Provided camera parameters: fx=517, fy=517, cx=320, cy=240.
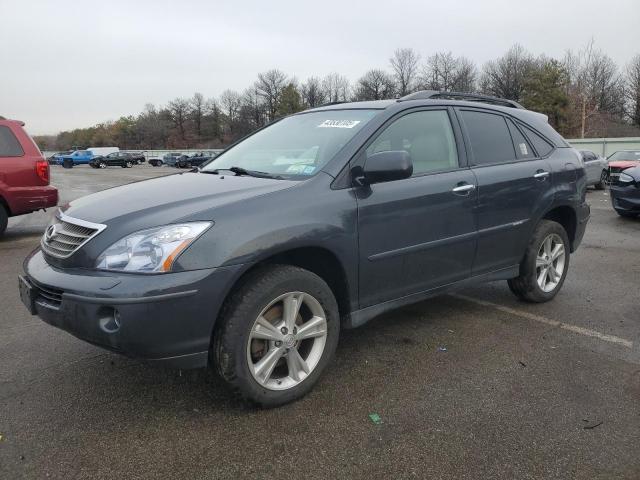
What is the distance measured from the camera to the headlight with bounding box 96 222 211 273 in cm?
251

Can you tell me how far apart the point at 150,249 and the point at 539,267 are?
3561 millimetres

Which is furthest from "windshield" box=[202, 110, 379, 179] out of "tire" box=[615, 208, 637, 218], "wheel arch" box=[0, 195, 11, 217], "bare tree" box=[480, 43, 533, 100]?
"bare tree" box=[480, 43, 533, 100]

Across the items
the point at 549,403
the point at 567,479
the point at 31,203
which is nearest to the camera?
the point at 567,479

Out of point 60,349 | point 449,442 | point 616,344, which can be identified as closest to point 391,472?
point 449,442

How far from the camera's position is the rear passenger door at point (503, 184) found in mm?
4004

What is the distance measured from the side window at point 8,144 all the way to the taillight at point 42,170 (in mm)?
284

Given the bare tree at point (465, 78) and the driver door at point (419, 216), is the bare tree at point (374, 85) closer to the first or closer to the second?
the bare tree at point (465, 78)

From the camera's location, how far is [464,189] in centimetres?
378

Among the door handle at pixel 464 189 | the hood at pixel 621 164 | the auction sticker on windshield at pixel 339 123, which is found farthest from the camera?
the hood at pixel 621 164

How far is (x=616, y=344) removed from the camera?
150 inches

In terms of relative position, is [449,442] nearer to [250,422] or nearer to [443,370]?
[443,370]

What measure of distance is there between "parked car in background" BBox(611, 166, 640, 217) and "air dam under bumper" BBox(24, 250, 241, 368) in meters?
9.78

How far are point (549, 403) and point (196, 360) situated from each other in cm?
200

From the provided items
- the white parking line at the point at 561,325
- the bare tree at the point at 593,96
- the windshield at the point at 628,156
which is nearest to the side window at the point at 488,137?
the white parking line at the point at 561,325
